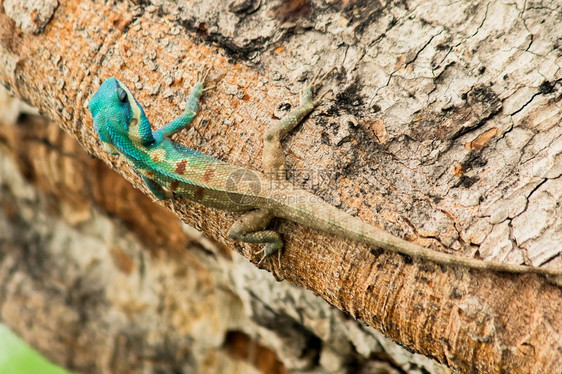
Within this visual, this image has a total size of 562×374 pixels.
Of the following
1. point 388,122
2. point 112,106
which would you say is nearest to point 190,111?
point 112,106

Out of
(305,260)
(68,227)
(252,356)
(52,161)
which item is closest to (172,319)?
(252,356)

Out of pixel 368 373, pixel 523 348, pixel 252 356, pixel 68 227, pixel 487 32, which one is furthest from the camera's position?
pixel 68 227

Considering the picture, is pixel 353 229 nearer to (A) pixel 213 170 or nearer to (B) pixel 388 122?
(B) pixel 388 122

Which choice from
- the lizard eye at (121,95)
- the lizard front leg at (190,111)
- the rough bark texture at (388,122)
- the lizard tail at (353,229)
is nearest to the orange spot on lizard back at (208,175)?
the rough bark texture at (388,122)

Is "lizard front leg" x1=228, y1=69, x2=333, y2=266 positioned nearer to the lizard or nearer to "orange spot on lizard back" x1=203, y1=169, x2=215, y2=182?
the lizard

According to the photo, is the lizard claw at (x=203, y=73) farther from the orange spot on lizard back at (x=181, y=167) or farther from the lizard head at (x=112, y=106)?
the orange spot on lizard back at (x=181, y=167)

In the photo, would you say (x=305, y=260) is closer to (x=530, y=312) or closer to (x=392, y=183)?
(x=392, y=183)
